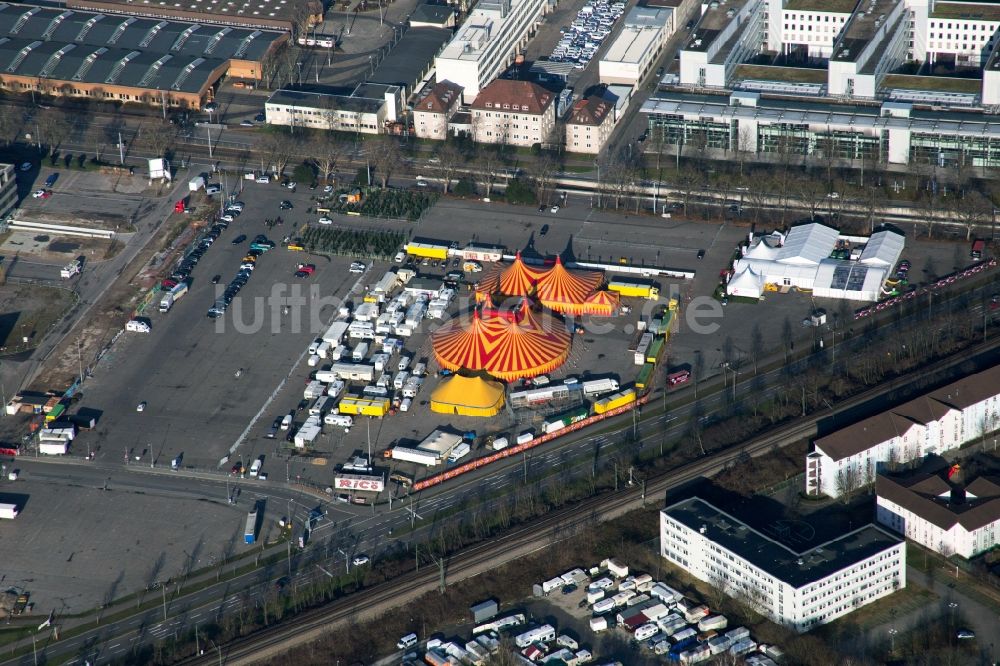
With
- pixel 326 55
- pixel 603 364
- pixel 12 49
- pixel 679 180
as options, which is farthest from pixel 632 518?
pixel 12 49

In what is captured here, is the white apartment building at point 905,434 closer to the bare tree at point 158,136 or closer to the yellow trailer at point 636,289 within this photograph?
the yellow trailer at point 636,289

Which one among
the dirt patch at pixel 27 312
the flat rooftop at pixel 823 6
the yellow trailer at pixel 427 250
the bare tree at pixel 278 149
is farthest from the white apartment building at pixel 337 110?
the flat rooftop at pixel 823 6

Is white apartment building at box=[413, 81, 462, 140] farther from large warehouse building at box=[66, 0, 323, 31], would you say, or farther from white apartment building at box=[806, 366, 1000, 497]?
white apartment building at box=[806, 366, 1000, 497]

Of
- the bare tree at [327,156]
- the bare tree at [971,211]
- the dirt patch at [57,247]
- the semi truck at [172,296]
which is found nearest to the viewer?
the semi truck at [172,296]

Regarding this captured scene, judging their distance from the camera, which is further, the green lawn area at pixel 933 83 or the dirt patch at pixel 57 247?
the green lawn area at pixel 933 83

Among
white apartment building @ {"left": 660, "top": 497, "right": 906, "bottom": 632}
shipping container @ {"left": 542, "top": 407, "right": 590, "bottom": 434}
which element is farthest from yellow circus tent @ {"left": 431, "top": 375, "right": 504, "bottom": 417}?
white apartment building @ {"left": 660, "top": 497, "right": 906, "bottom": 632}

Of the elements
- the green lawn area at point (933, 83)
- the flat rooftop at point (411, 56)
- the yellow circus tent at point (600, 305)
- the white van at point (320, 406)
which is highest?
the flat rooftop at point (411, 56)

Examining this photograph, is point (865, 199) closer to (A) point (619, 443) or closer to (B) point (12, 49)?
(A) point (619, 443)
